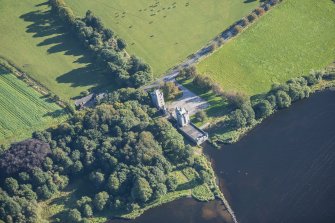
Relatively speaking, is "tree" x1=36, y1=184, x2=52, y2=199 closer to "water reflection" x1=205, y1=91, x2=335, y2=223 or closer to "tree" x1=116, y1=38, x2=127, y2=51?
"water reflection" x1=205, y1=91, x2=335, y2=223

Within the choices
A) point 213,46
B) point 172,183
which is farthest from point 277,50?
point 172,183

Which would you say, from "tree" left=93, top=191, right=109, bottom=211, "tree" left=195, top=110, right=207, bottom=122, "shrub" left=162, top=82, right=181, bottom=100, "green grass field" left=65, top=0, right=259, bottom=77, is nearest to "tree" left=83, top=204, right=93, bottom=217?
"tree" left=93, top=191, right=109, bottom=211

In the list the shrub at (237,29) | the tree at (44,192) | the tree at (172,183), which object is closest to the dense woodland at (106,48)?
the shrub at (237,29)

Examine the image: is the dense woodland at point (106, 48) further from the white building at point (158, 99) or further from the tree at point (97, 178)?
the tree at point (97, 178)

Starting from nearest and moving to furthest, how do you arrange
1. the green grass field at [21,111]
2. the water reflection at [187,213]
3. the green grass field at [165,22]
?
the water reflection at [187,213] < the green grass field at [21,111] < the green grass field at [165,22]

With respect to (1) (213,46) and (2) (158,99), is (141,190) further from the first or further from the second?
(1) (213,46)

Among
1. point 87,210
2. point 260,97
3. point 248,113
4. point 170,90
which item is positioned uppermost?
point 170,90
